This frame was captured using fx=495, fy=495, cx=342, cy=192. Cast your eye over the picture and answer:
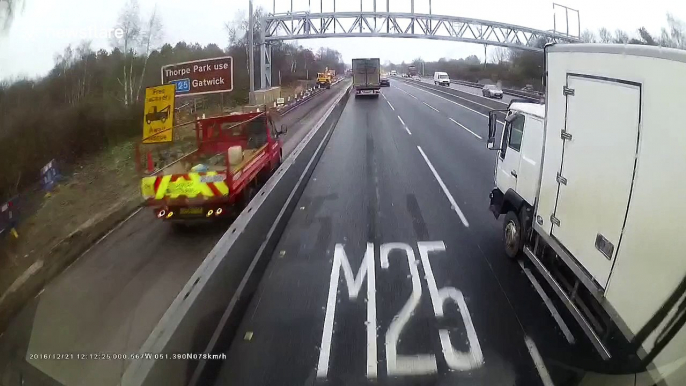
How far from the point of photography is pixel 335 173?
530 inches

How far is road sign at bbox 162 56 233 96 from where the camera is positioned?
32.2ft

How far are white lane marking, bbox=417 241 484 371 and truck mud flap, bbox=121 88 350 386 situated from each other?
6.73ft

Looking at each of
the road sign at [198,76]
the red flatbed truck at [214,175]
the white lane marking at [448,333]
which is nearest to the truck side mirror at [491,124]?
the white lane marking at [448,333]

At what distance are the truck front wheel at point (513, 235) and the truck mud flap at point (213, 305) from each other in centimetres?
342

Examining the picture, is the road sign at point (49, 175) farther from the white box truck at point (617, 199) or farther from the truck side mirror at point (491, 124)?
the white box truck at point (617, 199)

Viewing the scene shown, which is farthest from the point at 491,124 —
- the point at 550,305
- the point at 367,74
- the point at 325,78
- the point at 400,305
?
the point at 325,78

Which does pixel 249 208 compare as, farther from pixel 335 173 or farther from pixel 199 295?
pixel 335 173

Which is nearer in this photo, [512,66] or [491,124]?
[491,124]

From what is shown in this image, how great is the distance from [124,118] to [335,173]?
5.62 metres

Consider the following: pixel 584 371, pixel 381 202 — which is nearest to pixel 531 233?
pixel 584 371

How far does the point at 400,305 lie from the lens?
5461mm

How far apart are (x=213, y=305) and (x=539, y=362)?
3.21 metres

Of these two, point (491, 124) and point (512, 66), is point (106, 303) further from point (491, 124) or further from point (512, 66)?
point (512, 66)

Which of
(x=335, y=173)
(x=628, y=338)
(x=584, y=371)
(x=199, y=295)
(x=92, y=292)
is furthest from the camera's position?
(x=335, y=173)
